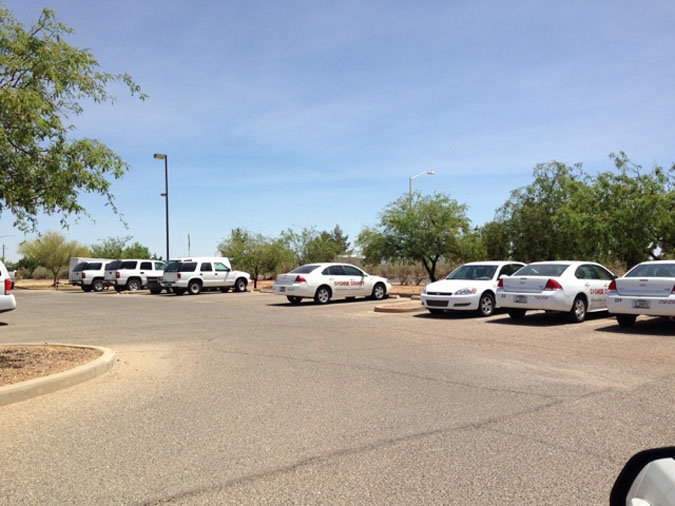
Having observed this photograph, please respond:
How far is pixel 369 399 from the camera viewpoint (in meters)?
6.74

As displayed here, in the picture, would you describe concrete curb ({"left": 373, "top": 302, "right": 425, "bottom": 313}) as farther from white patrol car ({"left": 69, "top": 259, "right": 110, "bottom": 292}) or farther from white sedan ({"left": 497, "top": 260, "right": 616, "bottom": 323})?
white patrol car ({"left": 69, "top": 259, "right": 110, "bottom": 292})

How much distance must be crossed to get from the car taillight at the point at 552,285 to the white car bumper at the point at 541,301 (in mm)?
80

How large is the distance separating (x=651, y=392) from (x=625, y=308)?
6.49 meters

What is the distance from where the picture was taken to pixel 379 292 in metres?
24.2

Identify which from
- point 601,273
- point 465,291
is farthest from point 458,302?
point 601,273

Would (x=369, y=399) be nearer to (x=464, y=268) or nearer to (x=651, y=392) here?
(x=651, y=392)

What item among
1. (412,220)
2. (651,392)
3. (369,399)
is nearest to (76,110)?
(369,399)

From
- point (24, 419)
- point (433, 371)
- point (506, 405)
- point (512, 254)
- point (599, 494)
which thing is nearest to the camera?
point (599, 494)

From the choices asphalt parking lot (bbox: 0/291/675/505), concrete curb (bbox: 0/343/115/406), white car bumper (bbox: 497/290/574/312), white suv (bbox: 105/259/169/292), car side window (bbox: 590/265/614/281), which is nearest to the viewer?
asphalt parking lot (bbox: 0/291/675/505)

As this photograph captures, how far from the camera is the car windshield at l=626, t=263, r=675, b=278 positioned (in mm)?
12893

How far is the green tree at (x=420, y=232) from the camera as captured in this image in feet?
96.7

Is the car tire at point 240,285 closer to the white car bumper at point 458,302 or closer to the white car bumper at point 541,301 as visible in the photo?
the white car bumper at point 458,302

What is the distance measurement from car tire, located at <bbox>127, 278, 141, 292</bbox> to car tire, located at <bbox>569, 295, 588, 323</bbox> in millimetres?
28108

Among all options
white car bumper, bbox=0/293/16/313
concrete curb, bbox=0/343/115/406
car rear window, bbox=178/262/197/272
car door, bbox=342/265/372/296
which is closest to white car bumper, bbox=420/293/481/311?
car door, bbox=342/265/372/296
